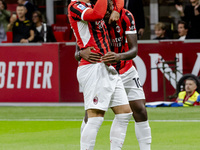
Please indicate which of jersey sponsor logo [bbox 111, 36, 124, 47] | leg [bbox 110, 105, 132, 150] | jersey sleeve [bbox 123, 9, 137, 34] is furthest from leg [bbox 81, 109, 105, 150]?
jersey sponsor logo [bbox 111, 36, 124, 47]

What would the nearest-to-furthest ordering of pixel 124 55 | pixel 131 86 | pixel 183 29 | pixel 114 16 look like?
1. pixel 124 55
2. pixel 114 16
3. pixel 131 86
4. pixel 183 29

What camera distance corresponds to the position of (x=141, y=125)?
719 centimetres

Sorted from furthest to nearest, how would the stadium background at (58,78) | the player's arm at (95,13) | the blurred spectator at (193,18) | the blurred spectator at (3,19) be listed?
the blurred spectator at (3,19)
the blurred spectator at (193,18)
the stadium background at (58,78)
the player's arm at (95,13)

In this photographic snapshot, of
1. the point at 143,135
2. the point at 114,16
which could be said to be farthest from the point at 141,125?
the point at 114,16

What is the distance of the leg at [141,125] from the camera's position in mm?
7113

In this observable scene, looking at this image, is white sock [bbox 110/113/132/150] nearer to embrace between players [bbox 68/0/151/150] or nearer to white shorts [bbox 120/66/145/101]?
embrace between players [bbox 68/0/151/150]

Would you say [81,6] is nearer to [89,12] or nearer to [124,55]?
[89,12]

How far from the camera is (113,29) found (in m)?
7.18

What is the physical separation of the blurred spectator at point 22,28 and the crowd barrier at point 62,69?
30.0 inches

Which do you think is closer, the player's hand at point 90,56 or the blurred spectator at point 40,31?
the player's hand at point 90,56

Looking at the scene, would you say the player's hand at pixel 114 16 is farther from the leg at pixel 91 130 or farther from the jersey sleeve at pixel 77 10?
the leg at pixel 91 130

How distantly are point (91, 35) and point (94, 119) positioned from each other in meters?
0.83

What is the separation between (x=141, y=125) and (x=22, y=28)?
32.5 feet

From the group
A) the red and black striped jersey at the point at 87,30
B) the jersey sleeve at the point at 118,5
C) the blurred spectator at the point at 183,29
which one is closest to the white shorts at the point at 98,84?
the red and black striped jersey at the point at 87,30
